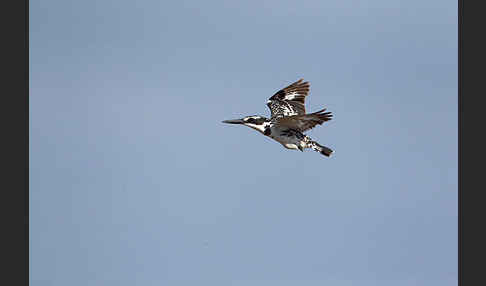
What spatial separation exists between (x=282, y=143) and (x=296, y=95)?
2.33 m

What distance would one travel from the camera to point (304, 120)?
17.5 m

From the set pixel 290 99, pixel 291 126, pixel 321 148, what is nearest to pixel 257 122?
pixel 291 126

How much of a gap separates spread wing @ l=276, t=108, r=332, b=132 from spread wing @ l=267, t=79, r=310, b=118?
1958 millimetres

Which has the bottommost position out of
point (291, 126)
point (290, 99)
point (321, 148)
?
point (321, 148)

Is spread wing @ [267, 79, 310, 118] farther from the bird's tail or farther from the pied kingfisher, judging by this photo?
the bird's tail

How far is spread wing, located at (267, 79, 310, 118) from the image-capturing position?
19.8m

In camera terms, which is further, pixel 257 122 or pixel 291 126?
pixel 257 122

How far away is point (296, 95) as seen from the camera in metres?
20.0

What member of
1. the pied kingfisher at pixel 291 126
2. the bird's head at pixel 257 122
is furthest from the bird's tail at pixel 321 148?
the bird's head at pixel 257 122

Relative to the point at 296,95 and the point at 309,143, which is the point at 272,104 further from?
the point at 309,143

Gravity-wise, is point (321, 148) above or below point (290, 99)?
below

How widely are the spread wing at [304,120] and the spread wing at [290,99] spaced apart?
1.96 meters

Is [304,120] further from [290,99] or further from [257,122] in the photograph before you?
[290,99]

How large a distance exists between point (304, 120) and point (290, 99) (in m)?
2.44
